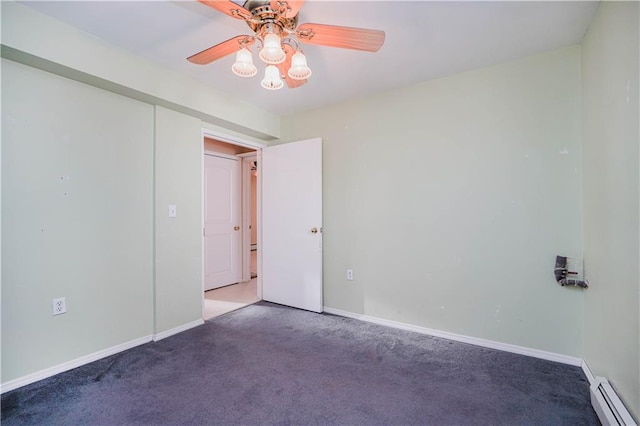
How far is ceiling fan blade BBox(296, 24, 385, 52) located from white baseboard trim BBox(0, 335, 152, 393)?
2578 millimetres

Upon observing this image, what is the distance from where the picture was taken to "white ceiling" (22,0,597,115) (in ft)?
5.52

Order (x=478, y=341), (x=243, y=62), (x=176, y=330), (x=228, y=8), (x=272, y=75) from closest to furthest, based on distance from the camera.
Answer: (x=228, y=8) < (x=243, y=62) < (x=272, y=75) < (x=478, y=341) < (x=176, y=330)

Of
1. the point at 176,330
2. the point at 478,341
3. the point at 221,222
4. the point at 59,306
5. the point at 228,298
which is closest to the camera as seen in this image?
the point at 59,306

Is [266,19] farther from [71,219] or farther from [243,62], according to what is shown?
[71,219]

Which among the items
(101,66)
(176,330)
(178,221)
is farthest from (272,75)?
(176,330)

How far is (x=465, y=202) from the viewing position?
2465mm

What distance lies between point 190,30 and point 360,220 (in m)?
2.09

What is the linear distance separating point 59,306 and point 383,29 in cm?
283

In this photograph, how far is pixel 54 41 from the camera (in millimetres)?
1814

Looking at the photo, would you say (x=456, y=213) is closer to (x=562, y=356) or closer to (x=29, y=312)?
(x=562, y=356)

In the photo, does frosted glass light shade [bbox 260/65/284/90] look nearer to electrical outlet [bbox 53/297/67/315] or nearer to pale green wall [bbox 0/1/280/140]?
pale green wall [bbox 0/1/280/140]

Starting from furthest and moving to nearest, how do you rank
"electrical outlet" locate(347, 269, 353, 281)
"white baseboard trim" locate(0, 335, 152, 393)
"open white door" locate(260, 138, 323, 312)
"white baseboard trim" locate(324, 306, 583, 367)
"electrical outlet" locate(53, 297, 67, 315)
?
"open white door" locate(260, 138, 323, 312) → "electrical outlet" locate(347, 269, 353, 281) → "white baseboard trim" locate(324, 306, 583, 367) → "electrical outlet" locate(53, 297, 67, 315) → "white baseboard trim" locate(0, 335, 152, 393)

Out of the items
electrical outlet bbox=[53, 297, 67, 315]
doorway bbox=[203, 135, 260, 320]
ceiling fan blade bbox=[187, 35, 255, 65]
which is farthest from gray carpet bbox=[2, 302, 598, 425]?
ceiling fan blade bbox=[187, 35, 255, 65]

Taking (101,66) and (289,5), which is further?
(101,66)
